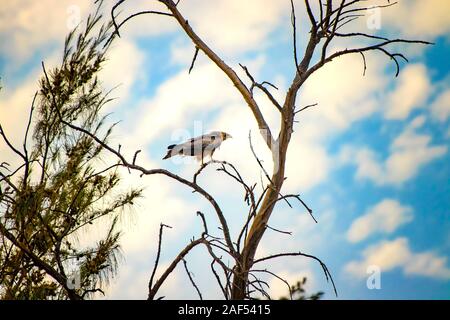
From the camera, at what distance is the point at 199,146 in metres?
3.30

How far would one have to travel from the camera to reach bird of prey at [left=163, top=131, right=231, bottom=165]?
3283 millimetres

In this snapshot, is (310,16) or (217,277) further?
(310,16)

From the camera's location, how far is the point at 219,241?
79.9 inches

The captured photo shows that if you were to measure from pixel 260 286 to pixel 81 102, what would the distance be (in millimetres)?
1751

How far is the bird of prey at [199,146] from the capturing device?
10.8 ft
